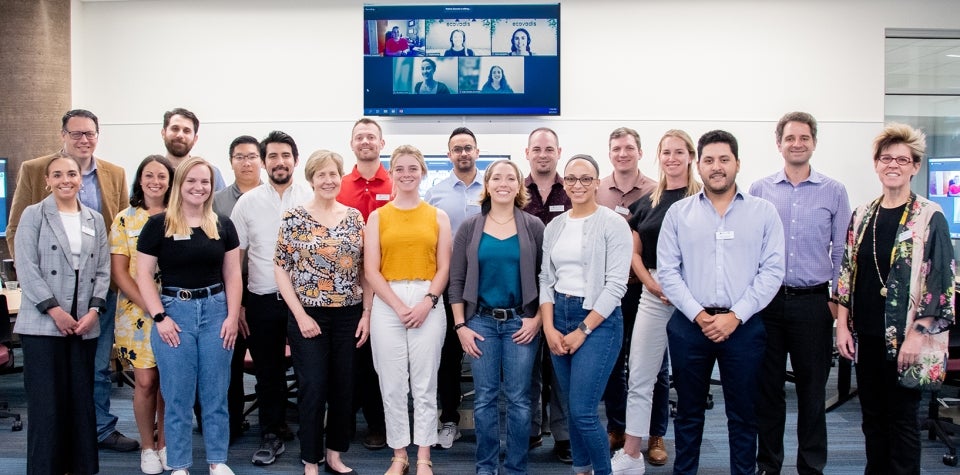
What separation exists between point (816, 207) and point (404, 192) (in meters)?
1.89

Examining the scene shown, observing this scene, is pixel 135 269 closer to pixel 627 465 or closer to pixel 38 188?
pixel 38 188

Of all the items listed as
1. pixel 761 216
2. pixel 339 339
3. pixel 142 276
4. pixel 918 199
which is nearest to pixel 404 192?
pixel 339 339

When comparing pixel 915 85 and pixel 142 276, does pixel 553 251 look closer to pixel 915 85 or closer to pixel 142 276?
pixel 142 276

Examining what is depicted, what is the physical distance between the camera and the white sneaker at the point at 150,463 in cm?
317

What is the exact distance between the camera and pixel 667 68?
5.82m

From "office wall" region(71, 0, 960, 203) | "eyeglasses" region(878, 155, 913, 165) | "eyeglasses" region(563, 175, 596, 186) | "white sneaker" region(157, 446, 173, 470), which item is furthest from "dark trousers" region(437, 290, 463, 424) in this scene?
"office wall" region(71, 0, 960, 203)

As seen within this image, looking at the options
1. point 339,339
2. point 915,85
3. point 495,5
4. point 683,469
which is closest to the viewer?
point 683,469

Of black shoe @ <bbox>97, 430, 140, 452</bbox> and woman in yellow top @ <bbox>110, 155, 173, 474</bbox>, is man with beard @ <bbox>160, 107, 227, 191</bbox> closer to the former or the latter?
woman in yellow top @ <bbox>110, 155, 173, 474</bbox>

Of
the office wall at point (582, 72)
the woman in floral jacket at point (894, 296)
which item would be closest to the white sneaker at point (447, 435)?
the woman in floral jacket at point (894, 296)

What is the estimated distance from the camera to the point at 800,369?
2.78 m

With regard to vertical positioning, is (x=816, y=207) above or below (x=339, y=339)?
above

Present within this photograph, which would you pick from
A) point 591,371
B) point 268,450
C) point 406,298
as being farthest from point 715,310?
point 268,450

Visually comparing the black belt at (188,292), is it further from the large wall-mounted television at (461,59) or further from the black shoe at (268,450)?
the large wall-mounted television at (461,59)

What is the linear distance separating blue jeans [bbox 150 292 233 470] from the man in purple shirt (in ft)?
8.13
